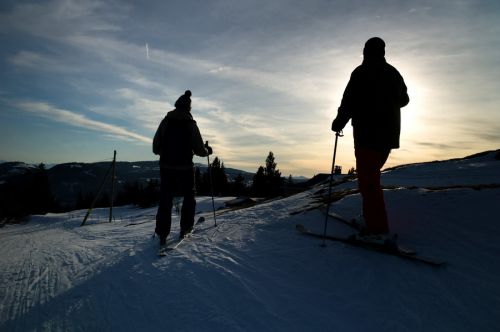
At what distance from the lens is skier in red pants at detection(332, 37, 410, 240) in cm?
482

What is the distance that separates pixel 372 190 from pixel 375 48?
2.21m

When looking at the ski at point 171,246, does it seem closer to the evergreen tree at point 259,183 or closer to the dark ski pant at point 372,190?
the dark ski pant at point 372,190

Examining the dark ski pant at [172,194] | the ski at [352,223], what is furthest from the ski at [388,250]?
the dark ski pant at [172,194]

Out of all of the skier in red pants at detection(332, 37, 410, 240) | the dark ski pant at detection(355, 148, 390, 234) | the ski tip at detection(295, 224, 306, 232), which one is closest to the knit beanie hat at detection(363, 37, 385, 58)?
the skier in red pants at detection(332, 37, 410, 240)

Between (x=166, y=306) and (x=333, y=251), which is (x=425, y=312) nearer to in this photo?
(x=333, y=251)

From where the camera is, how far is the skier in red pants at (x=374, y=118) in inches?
190

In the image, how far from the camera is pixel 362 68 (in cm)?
505

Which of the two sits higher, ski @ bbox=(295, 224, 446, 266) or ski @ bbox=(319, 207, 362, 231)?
ski @ bbox=(319, 207, 362, 231)

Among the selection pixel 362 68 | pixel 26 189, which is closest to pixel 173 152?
pixel 362 68

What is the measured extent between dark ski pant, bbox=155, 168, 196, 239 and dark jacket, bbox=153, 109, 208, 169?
15cm

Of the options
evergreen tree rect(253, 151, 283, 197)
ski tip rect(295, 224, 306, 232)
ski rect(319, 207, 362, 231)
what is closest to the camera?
ski rect(319, 207, 362, 231)

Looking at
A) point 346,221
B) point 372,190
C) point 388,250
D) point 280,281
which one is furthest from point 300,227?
point 280,281

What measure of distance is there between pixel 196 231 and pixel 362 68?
4653mm

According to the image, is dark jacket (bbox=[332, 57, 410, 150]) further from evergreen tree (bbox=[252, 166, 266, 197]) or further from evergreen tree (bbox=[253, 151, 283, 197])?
evergreen tree (bbox=[252, 166, 266, 197])
